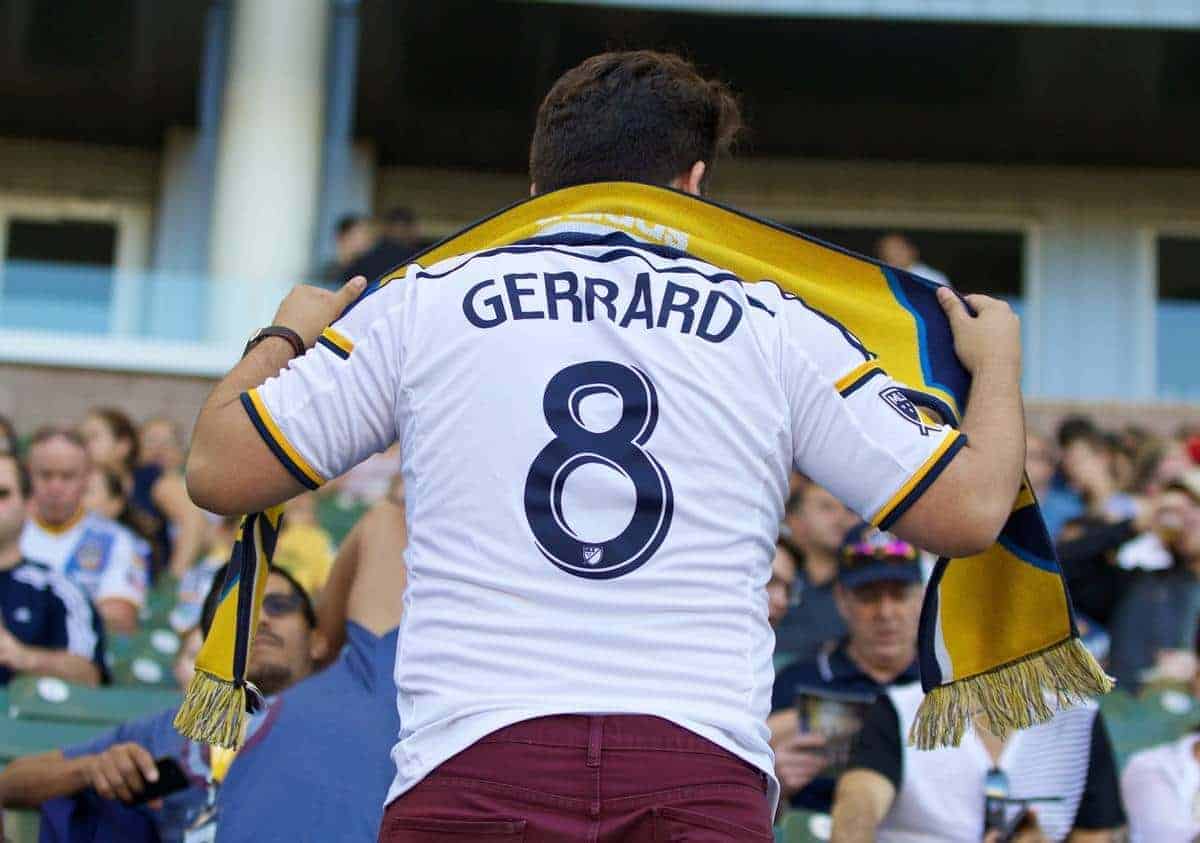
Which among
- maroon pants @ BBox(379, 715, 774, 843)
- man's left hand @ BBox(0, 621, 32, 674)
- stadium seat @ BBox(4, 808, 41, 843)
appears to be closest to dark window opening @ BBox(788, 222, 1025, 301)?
man's left hand @ BBox(0, 621, 32, 674)

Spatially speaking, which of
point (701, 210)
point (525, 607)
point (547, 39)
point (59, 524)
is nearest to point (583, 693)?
point (525, 607)

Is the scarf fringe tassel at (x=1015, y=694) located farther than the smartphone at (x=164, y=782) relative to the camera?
No

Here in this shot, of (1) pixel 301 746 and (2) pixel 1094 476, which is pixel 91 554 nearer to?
(1) pixel 301 746

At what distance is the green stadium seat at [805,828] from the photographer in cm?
453

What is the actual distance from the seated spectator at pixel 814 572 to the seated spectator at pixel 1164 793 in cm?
129

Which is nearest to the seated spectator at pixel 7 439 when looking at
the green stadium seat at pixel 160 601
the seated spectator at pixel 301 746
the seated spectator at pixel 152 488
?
the seated spectator at pixel 152 488

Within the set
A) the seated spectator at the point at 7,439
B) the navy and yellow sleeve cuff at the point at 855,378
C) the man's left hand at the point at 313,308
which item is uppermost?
the seated spectator at the point at 7,439

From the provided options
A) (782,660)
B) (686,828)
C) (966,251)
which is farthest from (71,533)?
(966,251)

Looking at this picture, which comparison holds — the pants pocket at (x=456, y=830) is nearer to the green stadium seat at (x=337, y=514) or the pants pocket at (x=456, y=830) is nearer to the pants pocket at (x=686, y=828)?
the pants pocket at (x=686, y=828)

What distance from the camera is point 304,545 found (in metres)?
7.82

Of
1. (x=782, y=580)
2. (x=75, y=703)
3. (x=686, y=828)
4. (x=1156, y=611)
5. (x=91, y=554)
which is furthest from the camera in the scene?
(x=91, y=554)

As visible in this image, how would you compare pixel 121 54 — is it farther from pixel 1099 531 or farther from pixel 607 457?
pixel 607 457

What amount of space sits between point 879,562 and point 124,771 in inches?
87.7

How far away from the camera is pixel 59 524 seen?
24.5 ft
